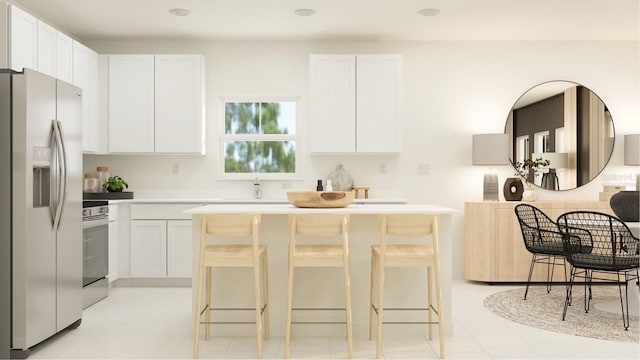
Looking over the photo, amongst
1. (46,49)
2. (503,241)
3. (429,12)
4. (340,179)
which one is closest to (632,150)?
(503,241)

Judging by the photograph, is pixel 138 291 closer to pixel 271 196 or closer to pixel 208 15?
pixel 271 196

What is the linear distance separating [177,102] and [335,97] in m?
1.69

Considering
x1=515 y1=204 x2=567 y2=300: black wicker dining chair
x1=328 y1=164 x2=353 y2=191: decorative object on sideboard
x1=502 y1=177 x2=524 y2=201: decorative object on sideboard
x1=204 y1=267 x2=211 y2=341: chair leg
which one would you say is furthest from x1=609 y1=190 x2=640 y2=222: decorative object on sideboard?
x1=204 y1=267 x2=211 y2=341: chair leg

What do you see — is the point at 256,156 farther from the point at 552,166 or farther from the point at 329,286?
the point at 552,166

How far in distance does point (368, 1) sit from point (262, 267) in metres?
2.59

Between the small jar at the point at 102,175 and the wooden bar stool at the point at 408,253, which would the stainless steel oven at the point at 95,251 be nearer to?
the small jar at the point at 102,175

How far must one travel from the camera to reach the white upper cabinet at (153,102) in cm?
592

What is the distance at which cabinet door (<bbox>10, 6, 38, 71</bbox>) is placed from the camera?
4223mm

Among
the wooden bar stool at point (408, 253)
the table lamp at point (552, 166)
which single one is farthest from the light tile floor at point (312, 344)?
the table lamp at point (552, 166)

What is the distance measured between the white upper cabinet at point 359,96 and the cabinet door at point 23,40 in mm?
2631

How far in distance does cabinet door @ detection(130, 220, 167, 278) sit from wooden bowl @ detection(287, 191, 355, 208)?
238cm

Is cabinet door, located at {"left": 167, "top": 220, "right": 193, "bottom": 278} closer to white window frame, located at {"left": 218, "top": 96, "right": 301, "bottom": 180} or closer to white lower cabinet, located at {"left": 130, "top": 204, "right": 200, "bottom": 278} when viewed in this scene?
white lower cabinet, located at {"left": 130, "top": 204, "right": 200, "bottom": 278}

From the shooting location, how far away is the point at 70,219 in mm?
3943

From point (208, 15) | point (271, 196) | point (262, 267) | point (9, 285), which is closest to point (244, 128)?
point (271, 196)
